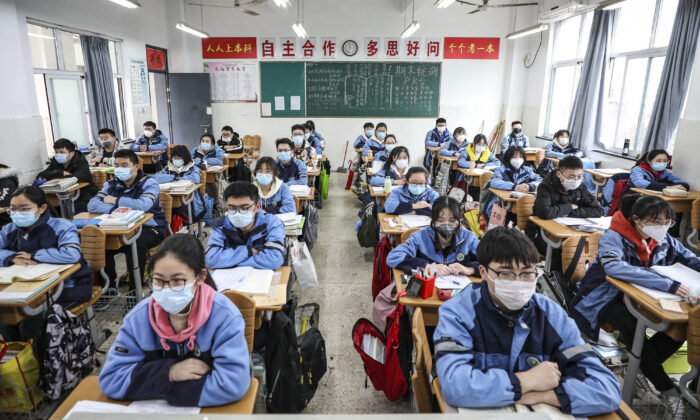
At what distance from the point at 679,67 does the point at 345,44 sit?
634 centimetres

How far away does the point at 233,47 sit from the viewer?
9562mm

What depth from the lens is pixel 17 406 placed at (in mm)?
2195

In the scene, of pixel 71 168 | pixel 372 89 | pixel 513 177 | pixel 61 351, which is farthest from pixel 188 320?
pixel 372 89

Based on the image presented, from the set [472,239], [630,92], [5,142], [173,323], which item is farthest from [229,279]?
[630,92]

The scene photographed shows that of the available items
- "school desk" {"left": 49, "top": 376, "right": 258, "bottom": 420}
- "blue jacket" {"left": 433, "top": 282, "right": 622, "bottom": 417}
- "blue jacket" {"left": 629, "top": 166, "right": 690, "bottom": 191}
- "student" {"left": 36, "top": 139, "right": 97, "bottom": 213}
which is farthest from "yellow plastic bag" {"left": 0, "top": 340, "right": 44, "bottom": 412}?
"blue jacket" {"left": 629, "top": 166, "right": 690, "bottom": 191}

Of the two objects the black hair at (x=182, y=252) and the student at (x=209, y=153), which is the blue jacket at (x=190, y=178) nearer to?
the student at (x=209, y=153)

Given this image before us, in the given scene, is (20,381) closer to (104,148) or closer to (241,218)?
(241,218)

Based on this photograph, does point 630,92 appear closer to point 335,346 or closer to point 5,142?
point 335,346

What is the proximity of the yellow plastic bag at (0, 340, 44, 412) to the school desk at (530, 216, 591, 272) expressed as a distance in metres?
3.58

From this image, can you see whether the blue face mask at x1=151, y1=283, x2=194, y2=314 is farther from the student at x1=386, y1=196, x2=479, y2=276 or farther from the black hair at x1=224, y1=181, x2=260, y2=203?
the student at x1=386, y1=196, x2=479, y2=276

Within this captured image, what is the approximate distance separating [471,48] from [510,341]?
9.32 m

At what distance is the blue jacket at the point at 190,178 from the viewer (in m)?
4.83

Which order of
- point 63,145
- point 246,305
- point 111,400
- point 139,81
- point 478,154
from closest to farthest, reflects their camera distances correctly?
1. point 111,400
2. point 246,305
3. point 63,145
4. point 478,154
5. point 139,81

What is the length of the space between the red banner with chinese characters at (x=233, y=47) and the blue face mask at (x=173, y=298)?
29.8 feet
